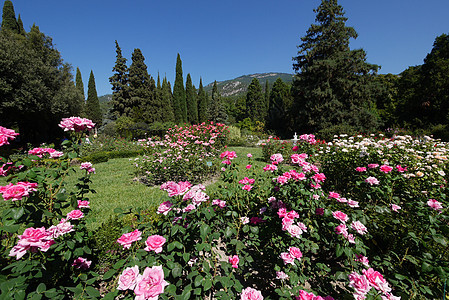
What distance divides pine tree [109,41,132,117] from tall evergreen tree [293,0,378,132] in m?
21.4

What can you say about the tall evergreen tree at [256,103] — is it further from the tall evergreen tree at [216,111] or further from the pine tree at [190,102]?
the pine tree at [190,102]

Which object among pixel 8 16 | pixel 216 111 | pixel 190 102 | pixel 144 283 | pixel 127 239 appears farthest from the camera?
pixel 216 111

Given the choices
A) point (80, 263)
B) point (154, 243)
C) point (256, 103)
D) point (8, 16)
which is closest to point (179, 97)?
point (256, 103)

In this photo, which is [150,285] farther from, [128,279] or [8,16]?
[8,16]

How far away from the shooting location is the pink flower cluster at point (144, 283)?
3.00ft

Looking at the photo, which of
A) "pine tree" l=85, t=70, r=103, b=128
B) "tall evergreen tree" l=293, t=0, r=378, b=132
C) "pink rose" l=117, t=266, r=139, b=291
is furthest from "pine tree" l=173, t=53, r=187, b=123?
"pink rose" l=117, t=266, r=139, b=291

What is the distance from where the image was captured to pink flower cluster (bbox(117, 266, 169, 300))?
0.92 meters

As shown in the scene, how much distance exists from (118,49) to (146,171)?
26.7 m

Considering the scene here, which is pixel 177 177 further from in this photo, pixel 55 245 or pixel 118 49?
pixel 118 49

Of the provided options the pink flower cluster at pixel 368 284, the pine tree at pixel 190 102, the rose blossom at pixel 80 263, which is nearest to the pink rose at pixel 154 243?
the rose blossom at pixel 80 263

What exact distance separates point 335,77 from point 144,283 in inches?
789

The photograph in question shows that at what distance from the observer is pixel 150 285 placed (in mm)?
957

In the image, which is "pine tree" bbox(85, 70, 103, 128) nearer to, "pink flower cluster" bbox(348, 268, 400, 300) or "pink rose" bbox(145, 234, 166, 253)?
"pink rose" bbox(145, 234, 166, 253)

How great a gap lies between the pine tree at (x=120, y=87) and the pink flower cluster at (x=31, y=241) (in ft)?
85.6
